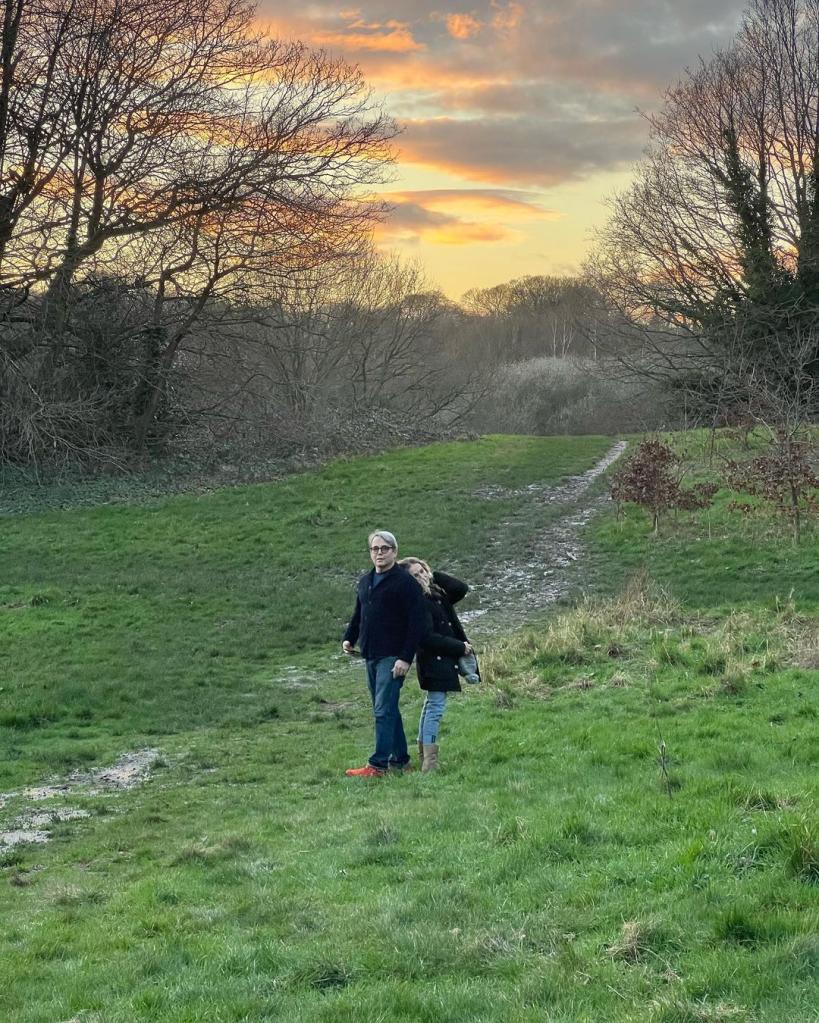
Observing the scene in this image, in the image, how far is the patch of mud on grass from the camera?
26.1 feet

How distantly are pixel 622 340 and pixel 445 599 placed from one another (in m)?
32.4

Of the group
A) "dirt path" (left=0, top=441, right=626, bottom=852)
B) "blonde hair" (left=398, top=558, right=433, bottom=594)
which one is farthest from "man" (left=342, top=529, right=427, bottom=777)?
"dirt path" (left=0, top=441, right=626, bottom=852)

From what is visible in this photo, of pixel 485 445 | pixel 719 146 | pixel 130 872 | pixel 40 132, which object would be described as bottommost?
pixel 130 872

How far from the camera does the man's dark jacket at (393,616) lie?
28.2 feet

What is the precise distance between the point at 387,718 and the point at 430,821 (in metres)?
1.97

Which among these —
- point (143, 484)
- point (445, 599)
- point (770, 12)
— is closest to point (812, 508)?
point (445, 599)

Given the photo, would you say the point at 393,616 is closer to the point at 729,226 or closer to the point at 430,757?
the point at 430,757

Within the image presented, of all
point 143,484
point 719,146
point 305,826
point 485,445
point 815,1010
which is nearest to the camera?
point 815,1010

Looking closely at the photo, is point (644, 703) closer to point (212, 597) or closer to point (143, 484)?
point (212, 597)

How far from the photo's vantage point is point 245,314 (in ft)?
96.1

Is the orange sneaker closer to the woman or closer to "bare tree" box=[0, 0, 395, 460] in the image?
the woman

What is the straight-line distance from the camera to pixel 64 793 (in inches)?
362

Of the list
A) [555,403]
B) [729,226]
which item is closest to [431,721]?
[729,226]

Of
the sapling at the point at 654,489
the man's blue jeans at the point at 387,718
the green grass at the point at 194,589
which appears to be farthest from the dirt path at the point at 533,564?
the man's blue jeans at the point at 387,718
